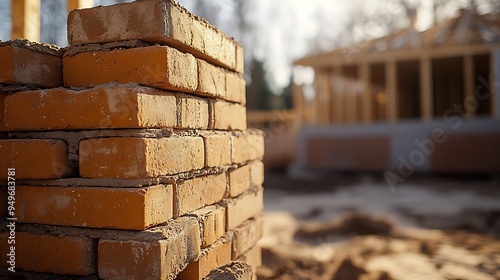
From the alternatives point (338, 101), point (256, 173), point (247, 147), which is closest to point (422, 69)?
point (338, 101)

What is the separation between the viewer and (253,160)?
2.40 meters

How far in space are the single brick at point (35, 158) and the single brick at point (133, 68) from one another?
10.7 inches

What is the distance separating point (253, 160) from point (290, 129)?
17143 millimetres

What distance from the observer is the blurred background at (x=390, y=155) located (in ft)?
11.7

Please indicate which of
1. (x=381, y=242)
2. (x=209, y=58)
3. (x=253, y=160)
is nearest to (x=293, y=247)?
(x=381, y=242)

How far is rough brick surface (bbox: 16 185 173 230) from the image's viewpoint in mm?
1379

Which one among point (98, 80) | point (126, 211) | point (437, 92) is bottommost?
point (126, 211)

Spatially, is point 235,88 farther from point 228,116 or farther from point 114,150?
point 114,150

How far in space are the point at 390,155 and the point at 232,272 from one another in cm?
1184

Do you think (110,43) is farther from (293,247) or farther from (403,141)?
(403,141)

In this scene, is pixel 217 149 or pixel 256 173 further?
pixel 256 173

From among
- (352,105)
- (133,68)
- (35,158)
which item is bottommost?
(35,158)

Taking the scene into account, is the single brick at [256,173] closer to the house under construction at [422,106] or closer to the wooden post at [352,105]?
the house under construction at [422,106]

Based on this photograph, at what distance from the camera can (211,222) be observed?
1735 millimetres
